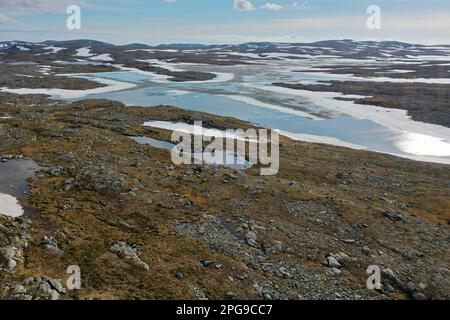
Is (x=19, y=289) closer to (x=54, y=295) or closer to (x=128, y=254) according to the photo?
(x=54, y=295)

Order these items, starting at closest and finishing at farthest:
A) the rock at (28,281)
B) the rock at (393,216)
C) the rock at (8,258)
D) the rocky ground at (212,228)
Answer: the rock at (28,281) < the rock at (8,258) < the rocky ground at (212,228) < the rock at (393,216)

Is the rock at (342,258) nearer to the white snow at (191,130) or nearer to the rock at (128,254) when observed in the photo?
the rock at (128,254)

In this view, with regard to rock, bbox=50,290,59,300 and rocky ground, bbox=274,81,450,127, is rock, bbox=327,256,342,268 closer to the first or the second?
rock, bbox=50,290,59,300

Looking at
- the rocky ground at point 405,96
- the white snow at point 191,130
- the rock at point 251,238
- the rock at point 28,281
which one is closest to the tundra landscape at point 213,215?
the rock at point 28,281

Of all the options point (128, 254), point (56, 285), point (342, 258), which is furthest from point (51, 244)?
point (342, 258)
